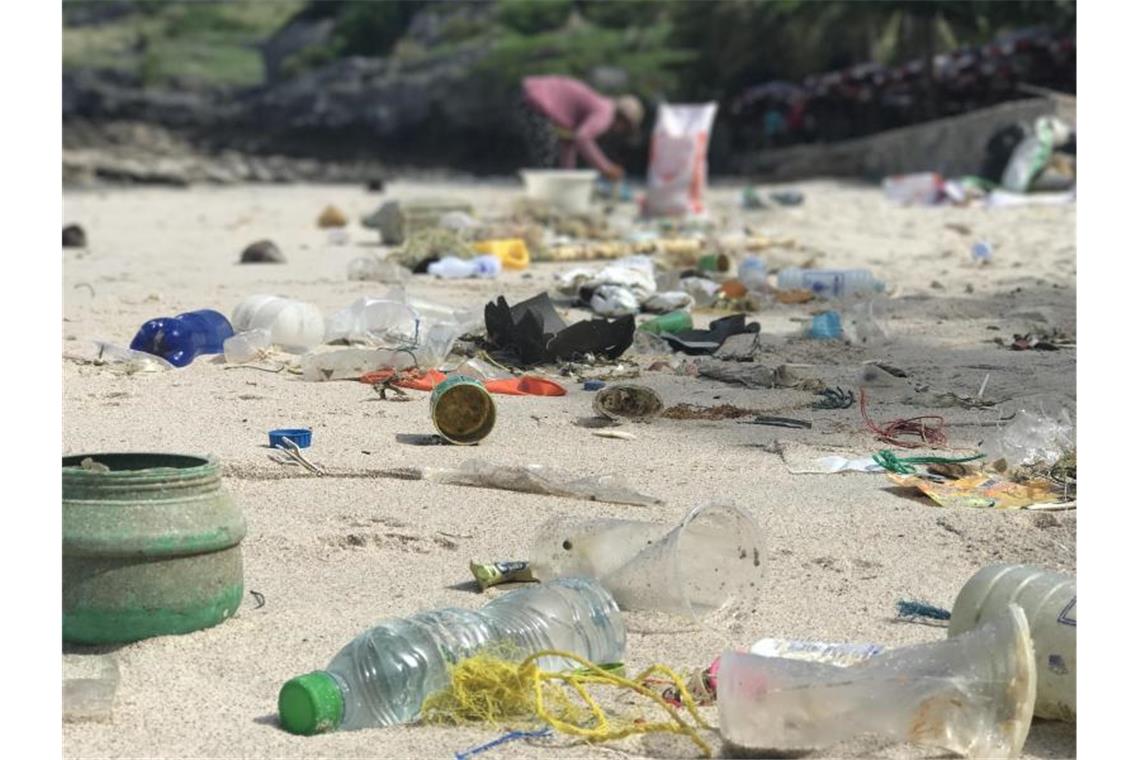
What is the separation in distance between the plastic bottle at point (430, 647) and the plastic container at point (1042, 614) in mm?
792

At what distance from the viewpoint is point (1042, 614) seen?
3.37 m

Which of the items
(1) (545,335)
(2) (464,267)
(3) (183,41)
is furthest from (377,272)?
(3) (183,41)

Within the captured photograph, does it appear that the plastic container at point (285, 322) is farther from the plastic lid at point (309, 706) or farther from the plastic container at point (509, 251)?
the plastic lid at point (309, 706)

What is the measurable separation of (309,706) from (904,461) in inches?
104

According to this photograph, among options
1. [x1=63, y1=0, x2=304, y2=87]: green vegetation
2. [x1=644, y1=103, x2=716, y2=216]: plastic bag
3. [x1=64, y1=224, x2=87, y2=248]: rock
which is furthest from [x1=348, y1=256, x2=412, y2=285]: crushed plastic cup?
[x1=63, y1=0, x2=304, y2=87]: green vegetation

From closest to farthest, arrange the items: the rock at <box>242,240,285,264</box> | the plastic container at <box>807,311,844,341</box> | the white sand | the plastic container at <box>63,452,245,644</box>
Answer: the white sand, the plastic container at <box>63,452,245,644</box>, the plastic container at <box>807,311,844,341</box>, the rock at <box>242,240,285,264</box>

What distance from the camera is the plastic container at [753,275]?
10.1 meters

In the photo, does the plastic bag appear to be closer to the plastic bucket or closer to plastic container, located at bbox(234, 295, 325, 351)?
plastic container, located at bbox(234, 295, 325, 351)

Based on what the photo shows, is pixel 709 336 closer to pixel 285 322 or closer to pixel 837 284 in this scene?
pixel 285 322

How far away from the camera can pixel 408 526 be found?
4660 mm

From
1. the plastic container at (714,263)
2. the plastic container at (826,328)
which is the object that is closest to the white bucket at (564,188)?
the plastic container at (714,263)

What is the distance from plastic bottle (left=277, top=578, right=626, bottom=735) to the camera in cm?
329

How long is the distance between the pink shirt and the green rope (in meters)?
14.1

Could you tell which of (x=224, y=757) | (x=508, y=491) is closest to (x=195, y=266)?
(x=508, y=491)
